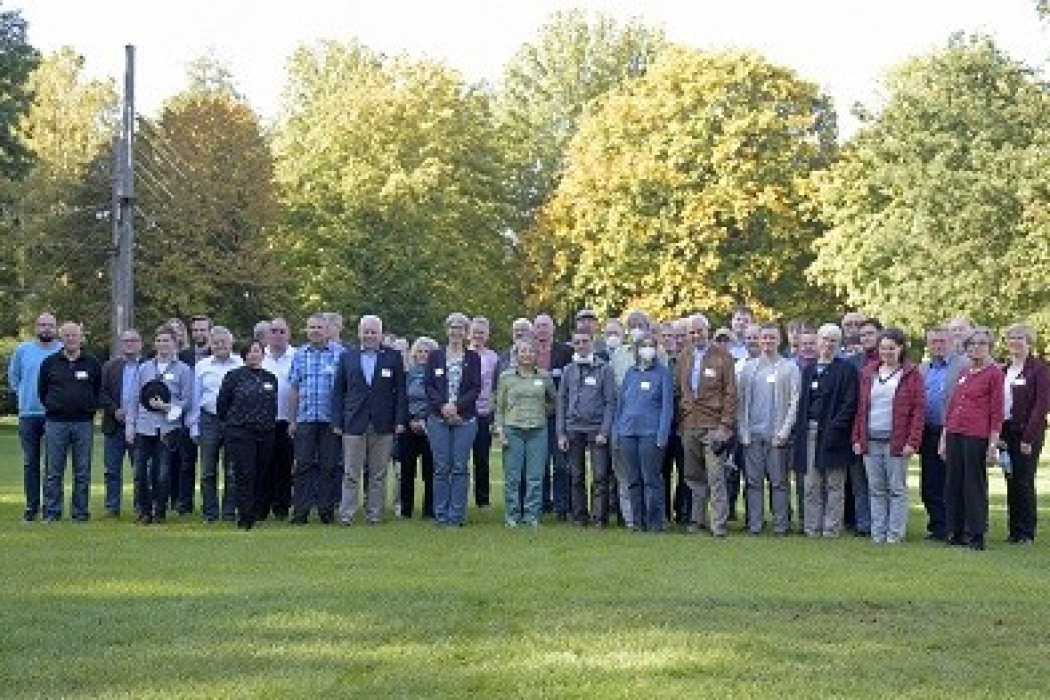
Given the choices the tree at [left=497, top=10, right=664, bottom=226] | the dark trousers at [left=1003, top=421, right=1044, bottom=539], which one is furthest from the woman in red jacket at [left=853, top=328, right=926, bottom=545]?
the tree at [left=497, top=10, right=664, bottom=226]

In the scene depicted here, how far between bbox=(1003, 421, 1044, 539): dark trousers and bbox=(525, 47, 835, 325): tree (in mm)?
31292

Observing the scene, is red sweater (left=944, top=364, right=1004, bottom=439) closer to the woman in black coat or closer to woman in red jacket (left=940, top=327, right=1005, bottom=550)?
woman in red jacket (left=940, top=327, right=1005, bottom=550)

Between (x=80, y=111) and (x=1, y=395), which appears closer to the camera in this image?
(x=1, y=395)

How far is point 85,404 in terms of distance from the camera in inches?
626

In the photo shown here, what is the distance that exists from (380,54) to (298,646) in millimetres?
58539

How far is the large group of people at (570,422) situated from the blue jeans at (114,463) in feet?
0.07

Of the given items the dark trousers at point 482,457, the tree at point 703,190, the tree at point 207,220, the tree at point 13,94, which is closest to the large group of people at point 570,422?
the dark trousers at point 482,457

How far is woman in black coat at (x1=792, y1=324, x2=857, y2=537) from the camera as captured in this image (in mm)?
15164

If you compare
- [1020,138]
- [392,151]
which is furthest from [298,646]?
[392,151]

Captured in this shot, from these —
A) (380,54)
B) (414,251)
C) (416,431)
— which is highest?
(380,54)

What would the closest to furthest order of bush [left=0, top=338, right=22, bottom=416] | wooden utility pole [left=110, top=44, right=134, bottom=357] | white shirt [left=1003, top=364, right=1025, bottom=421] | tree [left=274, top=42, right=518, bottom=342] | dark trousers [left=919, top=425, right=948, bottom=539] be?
white shirt [left=1003, top=364, right=1025, bottom=421] < dark trousers [left=919, top=425, right=948, bottom=539] < wooden utility pole [left=110, top=44, right=134, bottom=357] < bush [left=0, top=338, right=22, bottom=416] < tree [left=274, top=42, right=518, bottom=342]

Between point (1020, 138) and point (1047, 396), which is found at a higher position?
point (1020, 138)

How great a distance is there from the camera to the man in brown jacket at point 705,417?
15312 mm

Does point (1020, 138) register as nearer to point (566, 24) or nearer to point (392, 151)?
point (392, 151)
